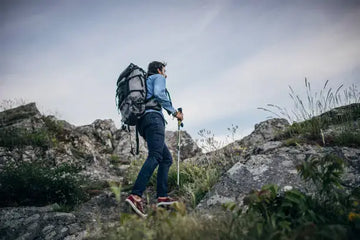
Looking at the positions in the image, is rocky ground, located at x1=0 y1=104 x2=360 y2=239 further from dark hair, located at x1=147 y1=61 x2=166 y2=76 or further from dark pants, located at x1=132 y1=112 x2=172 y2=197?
dark hair, located at x1=147 y1=61 x2=166 y2=76

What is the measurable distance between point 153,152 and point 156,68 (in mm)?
1638

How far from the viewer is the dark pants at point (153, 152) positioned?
360 centimetres

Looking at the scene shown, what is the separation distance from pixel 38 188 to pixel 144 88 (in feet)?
10.1

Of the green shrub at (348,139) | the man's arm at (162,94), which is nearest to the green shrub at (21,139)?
the man's arm at (162,94)

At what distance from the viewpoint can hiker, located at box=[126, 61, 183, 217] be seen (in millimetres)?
3632

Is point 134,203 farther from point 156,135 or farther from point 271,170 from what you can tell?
point 271,170

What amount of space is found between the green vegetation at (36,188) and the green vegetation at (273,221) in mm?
3428

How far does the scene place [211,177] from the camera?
450 centimetres

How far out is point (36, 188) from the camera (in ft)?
16.1

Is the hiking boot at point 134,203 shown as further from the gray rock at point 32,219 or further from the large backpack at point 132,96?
the gray rock at point 32,219

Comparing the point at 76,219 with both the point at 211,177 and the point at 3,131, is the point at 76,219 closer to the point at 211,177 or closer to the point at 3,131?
the point at 211,177

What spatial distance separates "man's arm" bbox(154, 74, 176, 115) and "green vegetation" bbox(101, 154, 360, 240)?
2.29 metres

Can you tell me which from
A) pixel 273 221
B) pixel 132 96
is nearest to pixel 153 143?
pixel 132 96

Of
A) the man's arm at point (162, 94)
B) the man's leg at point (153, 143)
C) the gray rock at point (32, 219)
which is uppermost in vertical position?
the man's arm at point (162, 94)
